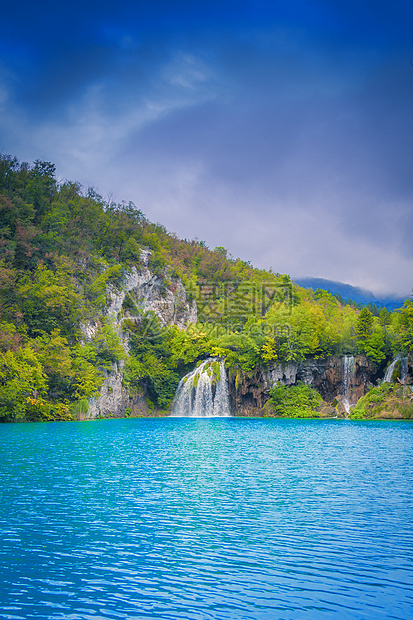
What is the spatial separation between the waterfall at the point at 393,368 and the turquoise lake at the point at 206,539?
3512 cm

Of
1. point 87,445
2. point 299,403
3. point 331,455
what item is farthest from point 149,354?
point 331,455

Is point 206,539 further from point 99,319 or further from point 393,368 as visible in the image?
point 99,319

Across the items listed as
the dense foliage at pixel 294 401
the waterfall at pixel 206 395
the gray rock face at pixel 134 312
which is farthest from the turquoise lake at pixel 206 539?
the waterfall at pixel 206 395

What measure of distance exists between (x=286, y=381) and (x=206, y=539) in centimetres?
5121

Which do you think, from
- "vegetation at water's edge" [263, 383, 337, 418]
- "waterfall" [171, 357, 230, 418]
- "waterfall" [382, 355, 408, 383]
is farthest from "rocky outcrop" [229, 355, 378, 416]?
"waterfall" [382, 355, 408, 383]

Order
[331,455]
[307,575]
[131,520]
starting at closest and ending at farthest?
[307,575], [131,520], [331,455]

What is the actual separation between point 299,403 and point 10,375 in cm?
3371

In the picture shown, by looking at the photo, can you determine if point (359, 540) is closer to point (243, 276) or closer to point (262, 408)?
point (262, 408)

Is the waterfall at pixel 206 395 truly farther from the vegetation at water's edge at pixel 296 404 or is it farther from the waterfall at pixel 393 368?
the waterfall at pixel 393 368

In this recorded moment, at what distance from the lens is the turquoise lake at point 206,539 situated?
23.1ft

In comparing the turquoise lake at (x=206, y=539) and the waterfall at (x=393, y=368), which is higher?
the waterfall at (x=393, y=368)

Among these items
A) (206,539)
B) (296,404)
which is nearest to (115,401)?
(296,404)

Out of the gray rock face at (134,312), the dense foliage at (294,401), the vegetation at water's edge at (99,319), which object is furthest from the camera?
the dense foliage at (294,401)

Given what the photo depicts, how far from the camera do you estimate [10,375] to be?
130ft
